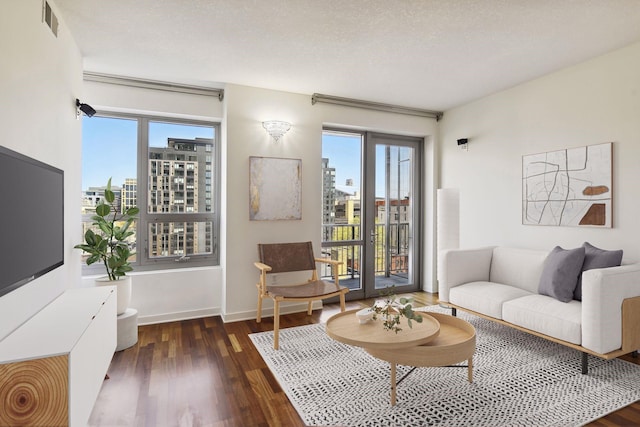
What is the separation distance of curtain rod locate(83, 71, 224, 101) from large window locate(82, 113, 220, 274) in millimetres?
363

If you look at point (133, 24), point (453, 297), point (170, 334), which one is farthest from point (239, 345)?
point (133, 24)

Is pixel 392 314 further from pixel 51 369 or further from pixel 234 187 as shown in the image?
pixel 234 187

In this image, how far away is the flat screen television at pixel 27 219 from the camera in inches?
59.2

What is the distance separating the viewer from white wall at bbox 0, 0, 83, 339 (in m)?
1.69

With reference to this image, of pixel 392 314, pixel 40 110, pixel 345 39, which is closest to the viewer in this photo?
pixel 40 110

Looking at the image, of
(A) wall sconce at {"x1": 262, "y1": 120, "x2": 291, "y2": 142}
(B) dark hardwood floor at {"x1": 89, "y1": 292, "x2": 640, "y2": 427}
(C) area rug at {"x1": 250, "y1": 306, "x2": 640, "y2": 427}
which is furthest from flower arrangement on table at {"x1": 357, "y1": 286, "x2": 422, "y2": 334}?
(A) wall sconce at {"x1": 262, "y1": 120, "x2": 291, "y2": 142}

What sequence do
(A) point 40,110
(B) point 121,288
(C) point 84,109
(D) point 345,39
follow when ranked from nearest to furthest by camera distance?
(A) point 40,110
(D) point 345,39
(C) point 84,109
(B) point 121,288

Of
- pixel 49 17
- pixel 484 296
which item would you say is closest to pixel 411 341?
Result: pixel 484 296

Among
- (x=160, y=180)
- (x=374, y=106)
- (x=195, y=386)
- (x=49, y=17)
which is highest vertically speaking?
(x=374, y=106)

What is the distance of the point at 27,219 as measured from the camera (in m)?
1.76

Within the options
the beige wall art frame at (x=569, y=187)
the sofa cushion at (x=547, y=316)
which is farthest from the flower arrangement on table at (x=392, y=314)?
the beige wall art frame at (x=569, y=187)

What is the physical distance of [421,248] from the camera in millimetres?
5125

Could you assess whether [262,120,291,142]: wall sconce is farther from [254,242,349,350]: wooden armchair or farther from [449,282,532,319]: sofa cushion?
[449,282,532,319]: sofa cushion

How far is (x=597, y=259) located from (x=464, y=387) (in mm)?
1579
